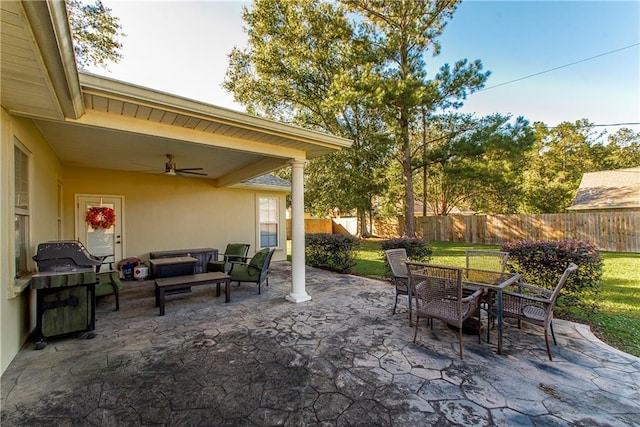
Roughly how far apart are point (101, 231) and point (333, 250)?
6.05 metres

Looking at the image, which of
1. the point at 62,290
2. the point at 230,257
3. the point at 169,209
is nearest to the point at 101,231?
the point at 169,209

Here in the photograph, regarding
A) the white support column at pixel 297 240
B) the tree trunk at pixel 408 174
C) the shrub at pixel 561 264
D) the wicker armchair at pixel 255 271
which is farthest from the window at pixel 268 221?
the shrub at pixel 561 264

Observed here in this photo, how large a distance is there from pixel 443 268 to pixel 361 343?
50.3 inches

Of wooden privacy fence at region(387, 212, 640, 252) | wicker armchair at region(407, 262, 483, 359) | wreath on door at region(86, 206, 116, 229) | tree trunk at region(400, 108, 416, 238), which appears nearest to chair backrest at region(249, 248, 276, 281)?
wicker armchair at region(407, 262, 483, 359)

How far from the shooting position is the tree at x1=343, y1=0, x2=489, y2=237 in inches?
404

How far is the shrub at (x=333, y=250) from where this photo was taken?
25.4 feet

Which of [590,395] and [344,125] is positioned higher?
[344,125]

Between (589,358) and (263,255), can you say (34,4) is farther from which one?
(589,358)

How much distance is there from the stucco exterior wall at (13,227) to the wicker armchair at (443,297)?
13.8 ft

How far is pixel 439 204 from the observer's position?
24234mm

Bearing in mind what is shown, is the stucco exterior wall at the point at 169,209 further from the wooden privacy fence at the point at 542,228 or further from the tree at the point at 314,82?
A: the wooden privacy fence at the point at 542,228

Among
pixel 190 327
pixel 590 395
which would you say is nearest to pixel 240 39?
pixel 190 327

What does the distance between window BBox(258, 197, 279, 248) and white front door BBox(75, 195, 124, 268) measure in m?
3.91

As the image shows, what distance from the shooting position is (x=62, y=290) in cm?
333
